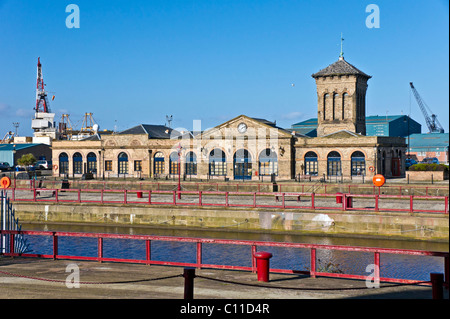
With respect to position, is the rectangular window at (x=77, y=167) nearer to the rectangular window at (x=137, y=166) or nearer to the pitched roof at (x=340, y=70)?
the rectangular window at (x=137, y=166)

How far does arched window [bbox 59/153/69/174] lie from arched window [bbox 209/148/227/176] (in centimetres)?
1803

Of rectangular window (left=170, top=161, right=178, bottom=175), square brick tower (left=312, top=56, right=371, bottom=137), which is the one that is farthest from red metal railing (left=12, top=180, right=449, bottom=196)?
square brick tower (left=312, top=56, right=371, bottom=137)

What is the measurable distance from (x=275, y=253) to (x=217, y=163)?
34.1 metres

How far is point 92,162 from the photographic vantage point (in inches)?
2511

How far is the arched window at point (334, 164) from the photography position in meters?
53.7

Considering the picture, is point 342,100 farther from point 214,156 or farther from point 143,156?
point 143,156

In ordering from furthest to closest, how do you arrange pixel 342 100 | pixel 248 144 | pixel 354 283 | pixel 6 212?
pixel 342 100, pixel 248 144, pixel 6 212, pixel 354 283

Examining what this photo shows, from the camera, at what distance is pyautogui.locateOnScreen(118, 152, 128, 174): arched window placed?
2447 inches

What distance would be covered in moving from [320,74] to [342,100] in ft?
12.3

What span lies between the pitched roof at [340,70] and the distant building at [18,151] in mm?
49150

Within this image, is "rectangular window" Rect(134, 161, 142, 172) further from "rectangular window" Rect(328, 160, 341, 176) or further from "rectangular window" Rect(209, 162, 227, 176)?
"rectangular window" Rect(328, 160, 341, 176)

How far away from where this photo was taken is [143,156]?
201 ft

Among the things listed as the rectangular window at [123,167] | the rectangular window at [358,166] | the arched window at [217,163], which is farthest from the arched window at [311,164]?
the rectangular window at [123,167]
